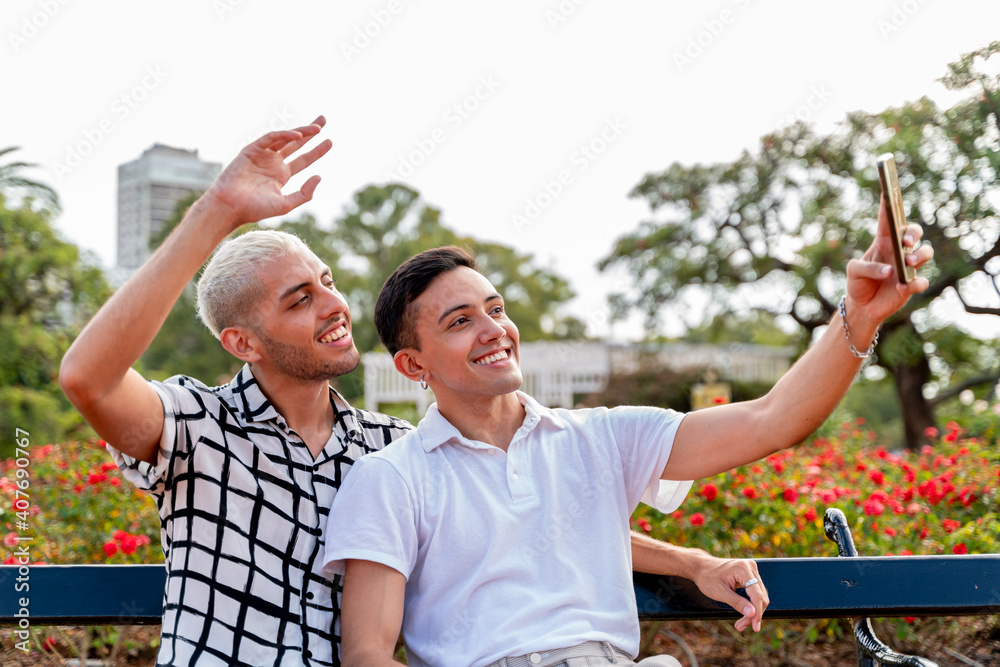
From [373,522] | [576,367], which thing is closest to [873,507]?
[373,522]

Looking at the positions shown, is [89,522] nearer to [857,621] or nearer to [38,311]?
[857,621]

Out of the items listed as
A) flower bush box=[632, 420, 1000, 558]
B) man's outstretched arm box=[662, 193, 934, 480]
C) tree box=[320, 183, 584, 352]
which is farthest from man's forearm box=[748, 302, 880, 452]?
tree box=[320, 183, 584, 352]

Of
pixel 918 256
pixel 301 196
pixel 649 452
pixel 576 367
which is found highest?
pixel 576 367

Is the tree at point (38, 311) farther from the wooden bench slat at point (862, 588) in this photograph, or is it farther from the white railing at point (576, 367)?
the wooden bench slat at point (862, 588)

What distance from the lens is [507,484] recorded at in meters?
1.93

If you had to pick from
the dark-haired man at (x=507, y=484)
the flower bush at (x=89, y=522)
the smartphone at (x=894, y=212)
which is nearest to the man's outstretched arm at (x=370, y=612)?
the dark-haired man at (x=507, y=484)

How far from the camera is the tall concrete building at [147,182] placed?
20.7 feet

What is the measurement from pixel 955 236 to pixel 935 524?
7.94ft

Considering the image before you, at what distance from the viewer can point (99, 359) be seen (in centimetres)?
152

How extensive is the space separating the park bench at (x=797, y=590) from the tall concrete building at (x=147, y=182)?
12.5 feet

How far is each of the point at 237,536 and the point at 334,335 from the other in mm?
492

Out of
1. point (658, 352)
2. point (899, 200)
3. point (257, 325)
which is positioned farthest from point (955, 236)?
point (658, 352)

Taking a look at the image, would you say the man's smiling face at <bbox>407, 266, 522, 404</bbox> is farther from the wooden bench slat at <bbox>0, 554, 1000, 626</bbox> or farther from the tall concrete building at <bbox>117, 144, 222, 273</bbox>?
the tall concrete building at <bbox>117, 144, 222, 273</bbox>

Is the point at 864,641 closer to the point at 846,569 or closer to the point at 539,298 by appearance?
the point at 846,569
